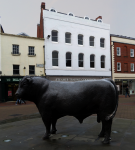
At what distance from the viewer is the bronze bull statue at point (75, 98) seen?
3.90 m

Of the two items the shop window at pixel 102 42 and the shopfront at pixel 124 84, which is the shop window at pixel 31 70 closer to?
the shop window at pixel 102 42

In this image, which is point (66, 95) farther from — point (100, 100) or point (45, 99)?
point (100, 100)

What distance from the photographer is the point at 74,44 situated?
23500 millimetres

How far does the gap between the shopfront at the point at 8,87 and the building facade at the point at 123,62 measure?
55.1 feet

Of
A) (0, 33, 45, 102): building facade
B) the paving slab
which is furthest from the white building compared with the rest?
the paving slab

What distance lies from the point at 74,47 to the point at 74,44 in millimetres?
493

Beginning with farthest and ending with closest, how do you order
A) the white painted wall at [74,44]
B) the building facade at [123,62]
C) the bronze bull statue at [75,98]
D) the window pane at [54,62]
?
the building facade at [123,62] < the window pane at [54,62] < the white painted wall at [74,44] < the bronze bull statue at [75,98]

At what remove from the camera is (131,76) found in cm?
2808

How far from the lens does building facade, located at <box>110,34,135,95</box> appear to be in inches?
1053

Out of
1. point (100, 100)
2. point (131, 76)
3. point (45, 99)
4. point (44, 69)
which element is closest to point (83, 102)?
point (100, 100)

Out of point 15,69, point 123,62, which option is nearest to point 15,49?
point 15,69

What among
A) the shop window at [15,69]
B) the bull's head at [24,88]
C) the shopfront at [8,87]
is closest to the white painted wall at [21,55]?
the shop window at [15,69]

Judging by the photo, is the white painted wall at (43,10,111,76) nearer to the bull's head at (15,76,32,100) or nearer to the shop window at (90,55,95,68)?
the shop window at (90,55,95,68)

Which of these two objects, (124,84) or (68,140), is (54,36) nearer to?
(124,84)
